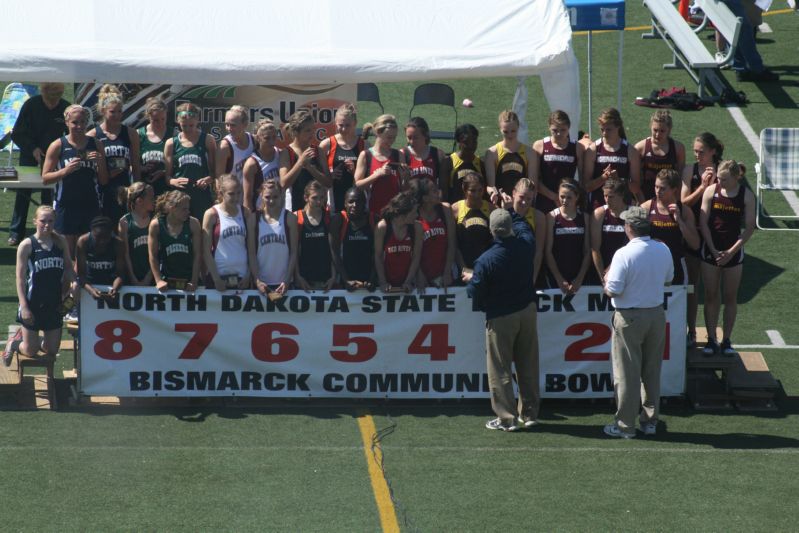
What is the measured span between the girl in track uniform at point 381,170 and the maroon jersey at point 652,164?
2071 millimetres

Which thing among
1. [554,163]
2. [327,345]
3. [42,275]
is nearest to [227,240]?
[327,345]

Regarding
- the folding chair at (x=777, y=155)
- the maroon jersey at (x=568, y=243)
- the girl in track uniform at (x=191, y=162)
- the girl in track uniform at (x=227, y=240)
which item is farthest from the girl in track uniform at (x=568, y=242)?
the folding chair at (x=777, y=155)

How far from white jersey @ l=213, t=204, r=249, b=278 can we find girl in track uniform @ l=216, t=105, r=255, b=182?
1.19 meters

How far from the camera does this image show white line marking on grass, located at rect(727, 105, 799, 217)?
15.7 meters

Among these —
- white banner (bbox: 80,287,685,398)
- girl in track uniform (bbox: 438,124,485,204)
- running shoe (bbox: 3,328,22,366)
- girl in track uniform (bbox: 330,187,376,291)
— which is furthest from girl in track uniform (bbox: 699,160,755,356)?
running shoe (bbox: 3,328,22,366)

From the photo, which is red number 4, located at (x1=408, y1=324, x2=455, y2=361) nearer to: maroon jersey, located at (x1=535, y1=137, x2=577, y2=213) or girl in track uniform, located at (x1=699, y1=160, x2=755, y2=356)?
maroon jersey, located at (x1=535, y1=137, x2=577, y2=213)

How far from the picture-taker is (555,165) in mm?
10844

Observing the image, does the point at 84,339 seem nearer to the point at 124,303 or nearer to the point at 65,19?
the point at 124,303

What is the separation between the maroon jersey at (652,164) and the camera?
10.9 m

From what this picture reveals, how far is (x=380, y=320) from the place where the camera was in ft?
32.6

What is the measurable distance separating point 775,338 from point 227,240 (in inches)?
204

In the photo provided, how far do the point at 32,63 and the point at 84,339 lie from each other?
8.86ft

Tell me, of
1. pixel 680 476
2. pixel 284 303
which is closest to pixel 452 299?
pixel 284 303

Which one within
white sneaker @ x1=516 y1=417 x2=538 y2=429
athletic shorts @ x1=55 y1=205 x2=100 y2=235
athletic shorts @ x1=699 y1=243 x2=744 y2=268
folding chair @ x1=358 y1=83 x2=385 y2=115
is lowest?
white sneaker @ x1=516 y1=417 x2=538 y2=429
